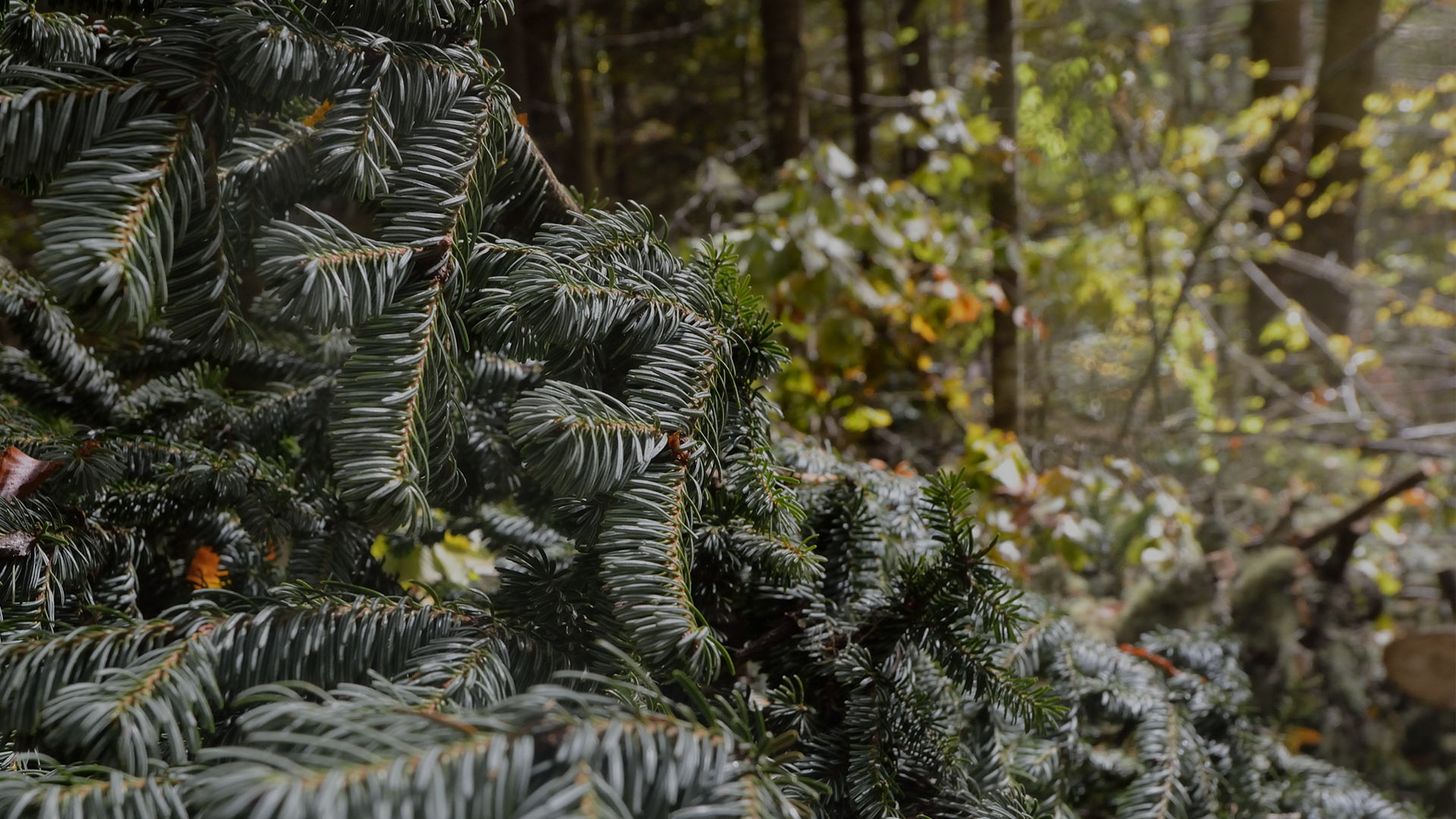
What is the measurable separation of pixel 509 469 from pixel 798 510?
0.27m

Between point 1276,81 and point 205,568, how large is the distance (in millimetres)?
5254

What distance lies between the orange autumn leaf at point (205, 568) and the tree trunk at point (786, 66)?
2.04 m

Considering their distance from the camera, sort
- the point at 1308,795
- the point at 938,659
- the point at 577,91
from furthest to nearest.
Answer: the point at 577,91
the point at 1308,795
the point at 938,659

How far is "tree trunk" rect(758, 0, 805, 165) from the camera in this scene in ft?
7.88

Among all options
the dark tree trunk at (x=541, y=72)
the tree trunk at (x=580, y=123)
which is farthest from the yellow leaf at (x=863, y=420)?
the dark tree trunk at (x=541, y=72)

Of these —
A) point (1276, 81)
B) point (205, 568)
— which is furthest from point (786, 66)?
point (1276, 81)

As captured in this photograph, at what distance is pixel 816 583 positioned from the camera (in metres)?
0.60

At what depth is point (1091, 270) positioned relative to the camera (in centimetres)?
239

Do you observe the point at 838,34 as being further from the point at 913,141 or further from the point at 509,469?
the point at 509,469

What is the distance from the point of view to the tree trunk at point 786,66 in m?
2.40

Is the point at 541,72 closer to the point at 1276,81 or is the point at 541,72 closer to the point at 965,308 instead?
the point at 965,308

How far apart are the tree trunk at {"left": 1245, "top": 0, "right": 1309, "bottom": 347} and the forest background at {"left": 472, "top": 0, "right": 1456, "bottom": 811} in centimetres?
2

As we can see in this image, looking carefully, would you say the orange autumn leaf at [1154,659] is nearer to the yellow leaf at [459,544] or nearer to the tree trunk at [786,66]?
the yellow leaf at [459,544]

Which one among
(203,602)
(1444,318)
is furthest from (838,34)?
(203,602)
